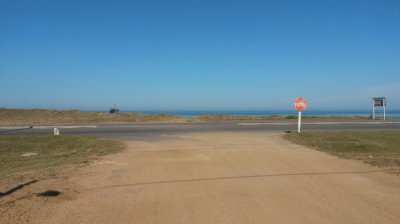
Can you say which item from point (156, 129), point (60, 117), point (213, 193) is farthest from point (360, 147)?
point (60, 117)

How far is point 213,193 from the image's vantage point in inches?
281

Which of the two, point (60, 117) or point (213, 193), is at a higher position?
point (60, 117)

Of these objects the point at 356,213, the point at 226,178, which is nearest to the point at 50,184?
the point at 226,178

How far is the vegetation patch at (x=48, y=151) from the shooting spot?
11812 millimetres

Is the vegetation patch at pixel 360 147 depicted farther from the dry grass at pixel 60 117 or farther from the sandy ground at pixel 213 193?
the dry grass at pixel 60 117

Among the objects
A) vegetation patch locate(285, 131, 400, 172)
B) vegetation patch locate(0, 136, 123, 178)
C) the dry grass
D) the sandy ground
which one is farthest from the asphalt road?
the dry grass

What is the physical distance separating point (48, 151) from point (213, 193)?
1057cm

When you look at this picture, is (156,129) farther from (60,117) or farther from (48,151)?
(60,117)

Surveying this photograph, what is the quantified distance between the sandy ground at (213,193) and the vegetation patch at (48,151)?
1.69 meters

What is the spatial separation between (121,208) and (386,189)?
4.90 meters

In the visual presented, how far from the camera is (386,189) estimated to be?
7.40 m

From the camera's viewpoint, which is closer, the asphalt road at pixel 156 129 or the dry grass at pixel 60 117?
the asphalt road at pixel 156 129

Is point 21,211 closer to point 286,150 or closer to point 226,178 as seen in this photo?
point 226,178

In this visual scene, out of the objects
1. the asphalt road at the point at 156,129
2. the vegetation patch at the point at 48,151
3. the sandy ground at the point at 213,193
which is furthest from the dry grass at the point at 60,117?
the sandy ground at the point at 213,193
